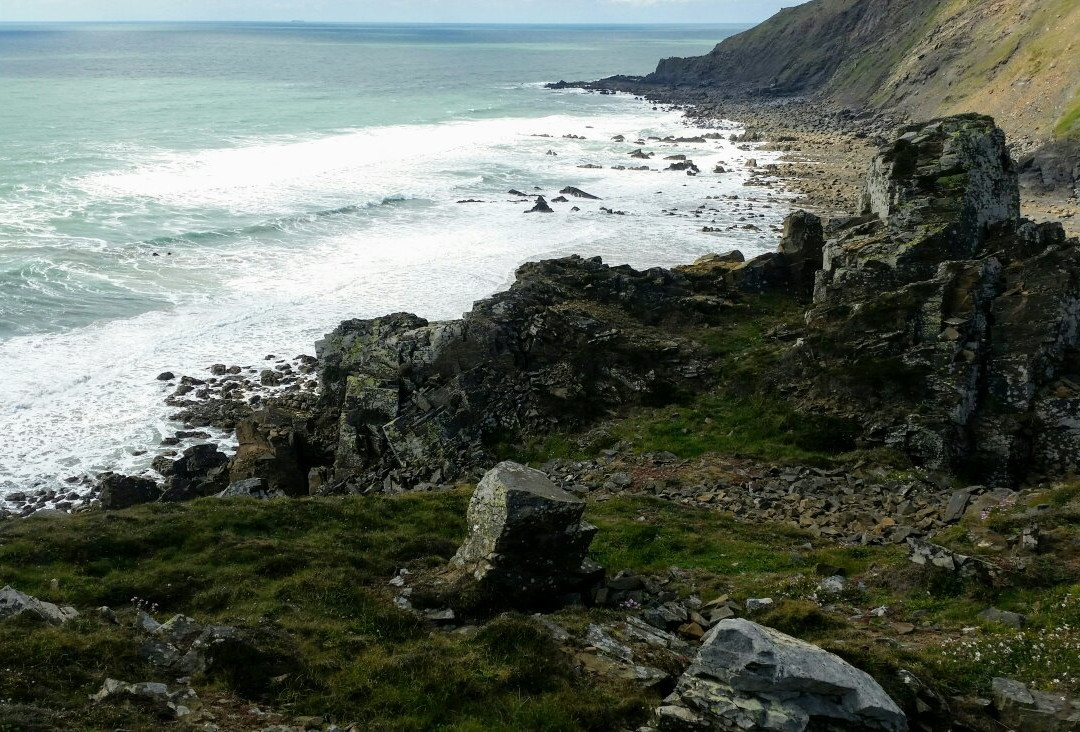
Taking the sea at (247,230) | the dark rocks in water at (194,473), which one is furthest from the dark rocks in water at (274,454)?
the sea at (247,230)

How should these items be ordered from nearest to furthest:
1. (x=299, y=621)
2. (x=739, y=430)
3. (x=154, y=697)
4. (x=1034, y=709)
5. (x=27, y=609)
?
(x=1034, y=709)
(x=154, y=697)
(x=27, y=609)
(x=299, y=621)
(x=739, y=430)

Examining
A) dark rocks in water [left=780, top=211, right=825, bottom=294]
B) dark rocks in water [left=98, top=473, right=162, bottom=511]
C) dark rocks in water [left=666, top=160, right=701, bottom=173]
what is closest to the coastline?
dark rocks in water [left=98, top=473, right=162, bottom=511]

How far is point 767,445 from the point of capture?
24562 mm

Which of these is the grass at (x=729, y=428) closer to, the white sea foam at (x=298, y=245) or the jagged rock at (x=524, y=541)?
the jagged rock at (x=524, y=541)

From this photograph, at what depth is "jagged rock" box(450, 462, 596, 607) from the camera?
14.8 meters

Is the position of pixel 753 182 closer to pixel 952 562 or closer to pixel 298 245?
pixel 298 245

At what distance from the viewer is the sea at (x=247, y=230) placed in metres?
37.5

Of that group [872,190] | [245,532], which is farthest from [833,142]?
[245,532]

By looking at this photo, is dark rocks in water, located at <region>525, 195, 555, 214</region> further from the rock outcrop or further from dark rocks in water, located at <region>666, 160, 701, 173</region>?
the rock outcrop

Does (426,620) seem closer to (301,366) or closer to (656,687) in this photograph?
(656,687)

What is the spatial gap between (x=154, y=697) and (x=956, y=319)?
76.3ft

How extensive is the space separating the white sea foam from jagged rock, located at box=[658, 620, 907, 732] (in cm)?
2646

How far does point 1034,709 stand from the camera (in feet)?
35.8

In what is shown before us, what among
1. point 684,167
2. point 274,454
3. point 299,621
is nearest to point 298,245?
point 274,454
